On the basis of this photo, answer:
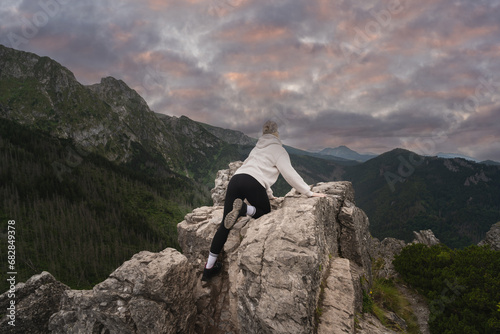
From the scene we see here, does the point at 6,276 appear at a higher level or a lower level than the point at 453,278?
lower

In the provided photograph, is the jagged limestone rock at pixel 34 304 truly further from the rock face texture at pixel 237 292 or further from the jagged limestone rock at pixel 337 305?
the jagged limestone rock at pixel 337 305

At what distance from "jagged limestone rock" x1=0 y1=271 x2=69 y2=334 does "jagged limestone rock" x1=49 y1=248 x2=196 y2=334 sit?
252cm

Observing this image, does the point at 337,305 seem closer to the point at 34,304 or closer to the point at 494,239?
the point at 34,304

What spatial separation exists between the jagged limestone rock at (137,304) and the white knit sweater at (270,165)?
439cm

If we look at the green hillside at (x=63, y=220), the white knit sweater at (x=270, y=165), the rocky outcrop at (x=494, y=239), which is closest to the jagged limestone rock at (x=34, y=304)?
the white knit sweater at (x=270, y=165)

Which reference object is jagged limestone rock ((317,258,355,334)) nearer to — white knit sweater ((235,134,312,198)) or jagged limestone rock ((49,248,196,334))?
white knit sweater ((235,134,312,198))

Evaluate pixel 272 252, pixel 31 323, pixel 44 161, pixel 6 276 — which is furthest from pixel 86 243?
pixel 272 252

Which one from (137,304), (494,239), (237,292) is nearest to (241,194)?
(237,292)

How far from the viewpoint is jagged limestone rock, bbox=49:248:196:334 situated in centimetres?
704

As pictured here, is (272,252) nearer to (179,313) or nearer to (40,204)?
(179,313)

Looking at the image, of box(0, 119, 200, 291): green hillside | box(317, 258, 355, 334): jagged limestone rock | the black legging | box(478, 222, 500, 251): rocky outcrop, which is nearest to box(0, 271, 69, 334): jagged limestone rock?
the black legging

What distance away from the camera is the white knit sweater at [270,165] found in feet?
24.0

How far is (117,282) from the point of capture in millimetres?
7621

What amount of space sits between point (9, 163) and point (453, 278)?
254335mm
